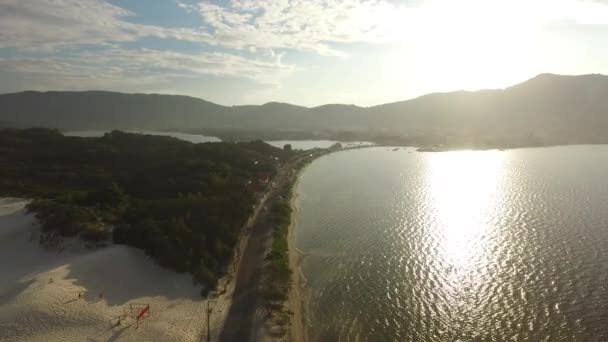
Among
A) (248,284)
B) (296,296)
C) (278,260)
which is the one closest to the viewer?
(296,296)

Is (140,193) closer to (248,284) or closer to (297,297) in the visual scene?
(248,284)

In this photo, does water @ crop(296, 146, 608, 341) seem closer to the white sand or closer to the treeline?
the treeline

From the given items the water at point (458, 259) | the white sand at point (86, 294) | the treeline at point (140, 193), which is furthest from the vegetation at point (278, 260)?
the treeline at point (140, 193)

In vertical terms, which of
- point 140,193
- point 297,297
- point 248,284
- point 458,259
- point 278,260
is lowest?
point 297,297

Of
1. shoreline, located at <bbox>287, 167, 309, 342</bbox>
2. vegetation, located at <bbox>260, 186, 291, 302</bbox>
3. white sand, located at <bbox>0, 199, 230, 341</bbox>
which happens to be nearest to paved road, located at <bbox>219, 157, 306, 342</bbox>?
vegetation, located at <bbox>260, 186, 291, 302</bbox>

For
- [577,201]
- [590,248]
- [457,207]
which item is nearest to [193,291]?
[590,248]

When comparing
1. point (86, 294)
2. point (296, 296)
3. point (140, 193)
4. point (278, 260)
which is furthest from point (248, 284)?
point (140, 193)
